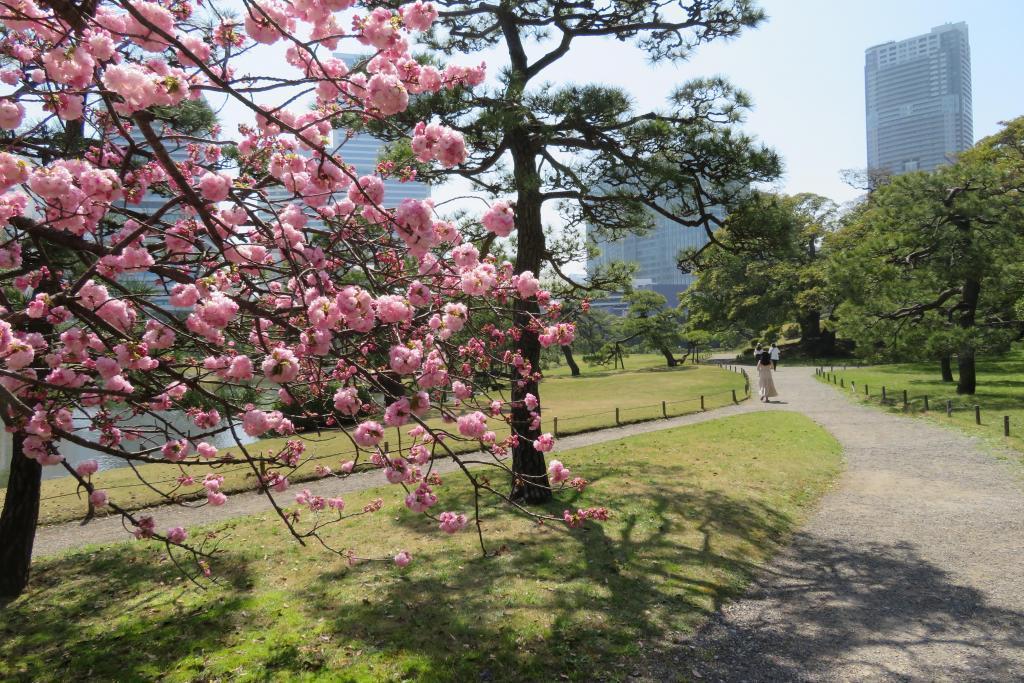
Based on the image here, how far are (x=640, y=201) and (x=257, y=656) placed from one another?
7.17 m

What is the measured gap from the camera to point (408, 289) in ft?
12.3

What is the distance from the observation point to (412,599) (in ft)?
20.0

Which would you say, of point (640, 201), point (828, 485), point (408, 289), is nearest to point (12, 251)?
point (408, 289)

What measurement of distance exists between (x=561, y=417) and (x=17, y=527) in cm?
1415

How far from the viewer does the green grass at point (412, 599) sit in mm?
4934

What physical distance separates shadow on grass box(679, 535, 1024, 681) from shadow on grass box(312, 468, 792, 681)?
0.40 meters

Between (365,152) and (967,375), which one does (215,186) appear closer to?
(967,375)

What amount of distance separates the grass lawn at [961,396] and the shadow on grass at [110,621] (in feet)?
46.3

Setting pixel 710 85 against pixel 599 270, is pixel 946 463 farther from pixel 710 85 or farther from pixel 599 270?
pixel 710 85

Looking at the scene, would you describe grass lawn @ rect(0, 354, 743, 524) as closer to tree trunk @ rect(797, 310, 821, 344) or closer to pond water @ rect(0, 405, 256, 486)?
pond water @ rect(0, 405, 256, 486)

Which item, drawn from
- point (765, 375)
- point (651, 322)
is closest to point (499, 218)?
point (765, 375)

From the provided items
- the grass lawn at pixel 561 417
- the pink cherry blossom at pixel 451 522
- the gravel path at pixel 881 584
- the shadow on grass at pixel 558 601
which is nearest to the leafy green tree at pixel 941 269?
the grass lawn at pixel 561 417

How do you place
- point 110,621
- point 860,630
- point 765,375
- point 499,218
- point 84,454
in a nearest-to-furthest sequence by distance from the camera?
point 499,218
point 860,630
point 110,621
point 84,454
point 765,375

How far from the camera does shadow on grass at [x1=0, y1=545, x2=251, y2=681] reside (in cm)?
491
